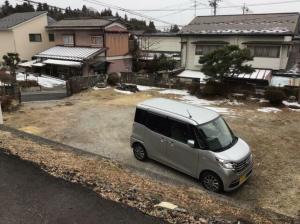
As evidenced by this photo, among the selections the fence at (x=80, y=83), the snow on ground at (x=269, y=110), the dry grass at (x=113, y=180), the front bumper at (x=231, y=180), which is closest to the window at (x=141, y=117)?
the dry grass at (x=113, y=180)

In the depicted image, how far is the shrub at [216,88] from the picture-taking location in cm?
1598

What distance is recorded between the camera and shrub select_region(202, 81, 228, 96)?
16.0 metres

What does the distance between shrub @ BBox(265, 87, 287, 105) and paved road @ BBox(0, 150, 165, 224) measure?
1261cm

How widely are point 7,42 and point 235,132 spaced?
3186 centimetres

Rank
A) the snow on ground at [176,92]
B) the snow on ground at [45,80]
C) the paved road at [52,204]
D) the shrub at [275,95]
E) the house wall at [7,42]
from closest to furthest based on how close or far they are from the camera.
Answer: the paved road at [52,204] < the shrub at [275,95] < the snow on ground at [176,92] < the snow on ground at [45,80] < the house wall at [7,42]

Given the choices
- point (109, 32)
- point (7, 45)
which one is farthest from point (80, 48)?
Result: point (7, 45)

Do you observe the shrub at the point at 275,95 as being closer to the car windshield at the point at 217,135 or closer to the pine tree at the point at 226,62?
the pine tree at the point at 226,62

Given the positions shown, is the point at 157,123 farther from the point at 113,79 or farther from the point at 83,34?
the point at 83,34

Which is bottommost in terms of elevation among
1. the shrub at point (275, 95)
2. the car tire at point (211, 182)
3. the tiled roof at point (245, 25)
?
the car tire at point (211, 182)

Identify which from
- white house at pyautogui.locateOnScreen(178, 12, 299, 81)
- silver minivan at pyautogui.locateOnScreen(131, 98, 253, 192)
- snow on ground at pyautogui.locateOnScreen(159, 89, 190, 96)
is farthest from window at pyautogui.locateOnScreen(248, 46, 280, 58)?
silver minivan at pyautogui.locateOnScreen(131, 98, 253, 192)

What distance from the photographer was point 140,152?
23.5 feet

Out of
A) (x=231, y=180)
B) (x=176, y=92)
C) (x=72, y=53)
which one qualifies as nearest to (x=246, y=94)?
(x=176, y=92)

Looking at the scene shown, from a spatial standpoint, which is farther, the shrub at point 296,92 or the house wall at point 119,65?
the house wall at point 119,65

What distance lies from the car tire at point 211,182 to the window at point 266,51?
18.1 meters
